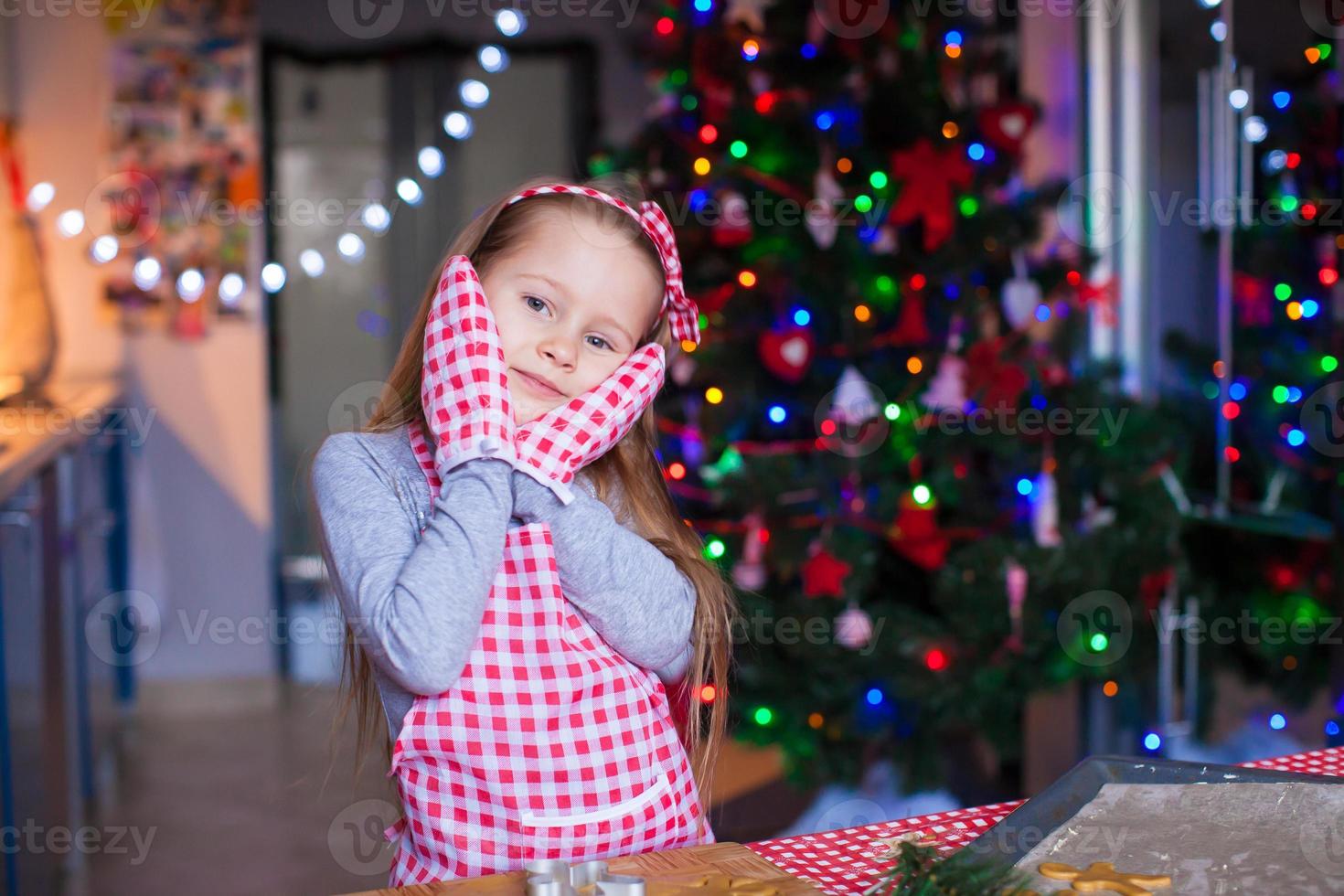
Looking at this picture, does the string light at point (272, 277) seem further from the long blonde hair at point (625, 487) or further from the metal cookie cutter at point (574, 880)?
the metal cookie cutter at point (574, 880)

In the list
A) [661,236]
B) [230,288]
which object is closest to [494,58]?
[230,288]

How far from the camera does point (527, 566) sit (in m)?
1.05

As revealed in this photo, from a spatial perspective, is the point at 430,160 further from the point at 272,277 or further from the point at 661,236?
the point at 661,236

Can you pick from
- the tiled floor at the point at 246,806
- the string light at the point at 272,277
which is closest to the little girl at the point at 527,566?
the tiled floor at the point at 246,806

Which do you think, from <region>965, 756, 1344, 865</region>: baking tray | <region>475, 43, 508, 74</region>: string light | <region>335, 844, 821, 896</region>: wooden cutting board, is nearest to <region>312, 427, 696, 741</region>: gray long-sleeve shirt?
<region>335, 844, 821, 896</region>: wooden cutting board

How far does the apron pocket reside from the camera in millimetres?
983

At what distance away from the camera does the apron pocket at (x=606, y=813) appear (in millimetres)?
983

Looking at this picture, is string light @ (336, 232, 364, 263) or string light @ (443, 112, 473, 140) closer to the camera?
string light @ (443, 112, 473, 140)

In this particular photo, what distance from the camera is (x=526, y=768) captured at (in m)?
0.99

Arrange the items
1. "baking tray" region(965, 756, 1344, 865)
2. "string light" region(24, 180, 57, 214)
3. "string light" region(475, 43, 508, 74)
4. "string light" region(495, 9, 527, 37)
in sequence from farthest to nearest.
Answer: "string light" region(475, 43, 508, 74)
"string light" region(495, 9, 527, 37)
"string light" region(24, 180, 57, 214)
"baking tray" region(965, 756, 1344, 865)

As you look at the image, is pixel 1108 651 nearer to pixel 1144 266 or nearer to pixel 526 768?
pixel 1144 266

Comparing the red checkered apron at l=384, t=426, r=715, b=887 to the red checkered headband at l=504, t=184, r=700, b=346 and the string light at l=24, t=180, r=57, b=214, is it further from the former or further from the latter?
the string light at l=24, t=180, r=57, b=214

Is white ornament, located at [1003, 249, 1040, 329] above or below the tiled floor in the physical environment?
above

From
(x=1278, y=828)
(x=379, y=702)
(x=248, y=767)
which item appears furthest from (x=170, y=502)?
(x=1278, y=828)
